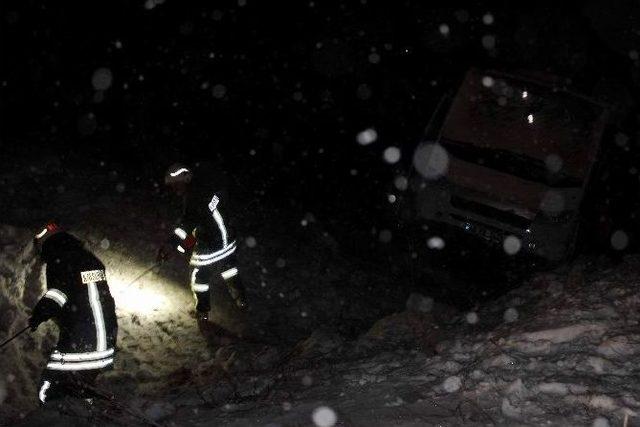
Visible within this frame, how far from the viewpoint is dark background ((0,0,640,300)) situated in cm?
798

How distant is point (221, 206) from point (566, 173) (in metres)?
4.26

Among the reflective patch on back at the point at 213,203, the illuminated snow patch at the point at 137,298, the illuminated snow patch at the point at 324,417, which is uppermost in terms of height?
the reflective patch on back at the point at 213,203

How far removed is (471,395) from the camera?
9.72 ft

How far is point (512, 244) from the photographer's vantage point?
615cm

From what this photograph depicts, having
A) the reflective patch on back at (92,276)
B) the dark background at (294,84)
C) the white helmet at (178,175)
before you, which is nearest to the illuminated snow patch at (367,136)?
the dark background at (294,84)

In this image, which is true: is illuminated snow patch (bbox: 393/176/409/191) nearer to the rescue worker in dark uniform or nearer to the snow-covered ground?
the snow-covered ground

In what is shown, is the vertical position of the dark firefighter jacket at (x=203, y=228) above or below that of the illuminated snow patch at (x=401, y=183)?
below

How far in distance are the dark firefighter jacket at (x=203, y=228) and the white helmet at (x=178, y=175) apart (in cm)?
7

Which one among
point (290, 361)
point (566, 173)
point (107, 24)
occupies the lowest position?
point (290, 361)

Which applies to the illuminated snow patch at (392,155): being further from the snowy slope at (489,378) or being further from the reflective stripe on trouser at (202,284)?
the snowy slope at (489,378)

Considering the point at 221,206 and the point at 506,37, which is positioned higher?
the point at 506,37

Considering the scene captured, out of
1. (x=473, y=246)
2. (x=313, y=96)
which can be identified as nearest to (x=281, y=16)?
(x=313, y=96)

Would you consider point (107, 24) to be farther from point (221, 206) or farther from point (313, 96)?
point (221, 206)

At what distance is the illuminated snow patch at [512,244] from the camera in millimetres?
6113
